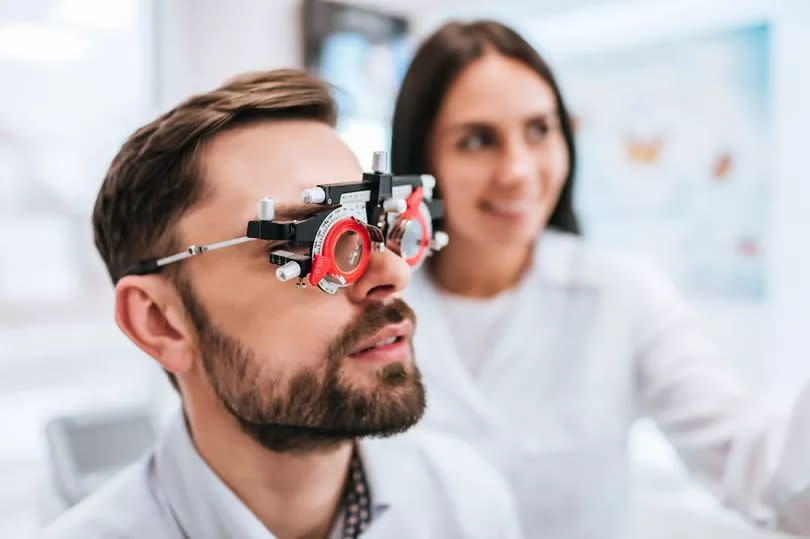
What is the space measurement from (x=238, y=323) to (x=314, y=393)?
3.7 inches

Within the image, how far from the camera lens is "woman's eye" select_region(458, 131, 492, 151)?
0.85 m

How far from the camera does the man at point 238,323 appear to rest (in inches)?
23.3

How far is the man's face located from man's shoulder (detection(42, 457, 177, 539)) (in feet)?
0.39

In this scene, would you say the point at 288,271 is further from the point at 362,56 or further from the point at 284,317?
the point at 362,56

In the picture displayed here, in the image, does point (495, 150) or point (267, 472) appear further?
point (495, 150)

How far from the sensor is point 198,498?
0.63m

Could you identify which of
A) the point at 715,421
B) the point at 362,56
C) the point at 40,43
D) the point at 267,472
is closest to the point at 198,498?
the point at 267,472

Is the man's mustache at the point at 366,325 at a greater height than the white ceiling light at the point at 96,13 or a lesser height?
lesser

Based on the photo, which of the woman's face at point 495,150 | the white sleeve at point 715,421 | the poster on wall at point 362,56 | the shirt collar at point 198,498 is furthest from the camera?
the poster on wall at point 362,56

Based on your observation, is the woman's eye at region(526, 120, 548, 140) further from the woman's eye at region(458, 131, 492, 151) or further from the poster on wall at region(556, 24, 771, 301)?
the poster on wall at region(556, 24, 771, 301)

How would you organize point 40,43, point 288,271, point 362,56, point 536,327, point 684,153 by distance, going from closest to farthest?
point 288,271
point 40,43
point 536,327
point 362,56
point 684,153

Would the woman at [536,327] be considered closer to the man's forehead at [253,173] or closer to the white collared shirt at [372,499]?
the white collared shirt at [372,499]

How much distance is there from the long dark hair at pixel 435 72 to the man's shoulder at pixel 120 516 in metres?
0.50

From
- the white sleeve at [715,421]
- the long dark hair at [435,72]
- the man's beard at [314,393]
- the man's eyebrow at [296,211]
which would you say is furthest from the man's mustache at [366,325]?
the white sleeve at [715,421]
